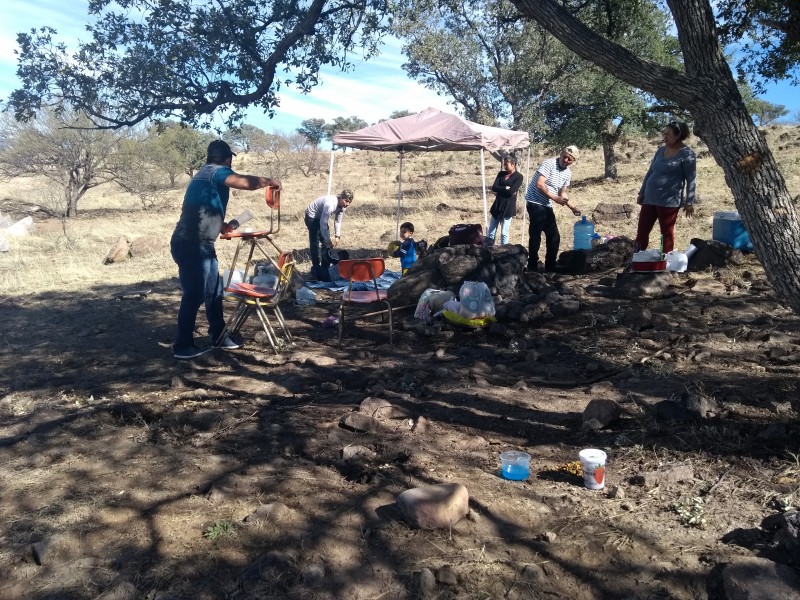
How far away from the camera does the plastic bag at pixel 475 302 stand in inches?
266

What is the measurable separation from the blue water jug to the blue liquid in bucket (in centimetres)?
689

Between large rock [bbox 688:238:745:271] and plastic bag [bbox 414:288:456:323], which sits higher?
large rock [bbox 688:238:745:271]

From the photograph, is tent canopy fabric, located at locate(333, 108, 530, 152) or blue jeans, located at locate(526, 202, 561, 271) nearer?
blue jeans, located at locate(526, 202, 561, 271)

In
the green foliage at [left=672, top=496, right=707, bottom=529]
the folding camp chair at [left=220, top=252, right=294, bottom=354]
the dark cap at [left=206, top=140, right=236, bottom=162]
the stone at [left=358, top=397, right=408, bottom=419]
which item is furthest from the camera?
the folding camp chair at [left=220, top=252, right=294, bottom=354]

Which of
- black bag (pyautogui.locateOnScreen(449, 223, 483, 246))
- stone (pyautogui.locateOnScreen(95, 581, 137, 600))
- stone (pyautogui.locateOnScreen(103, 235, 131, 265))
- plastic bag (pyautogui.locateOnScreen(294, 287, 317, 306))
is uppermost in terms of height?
black bag (pyautogui.locateOnScreen(449, 223, 483, 246))

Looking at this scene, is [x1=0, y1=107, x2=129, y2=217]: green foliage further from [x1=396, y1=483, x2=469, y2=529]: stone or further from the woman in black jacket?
[x1=396, y1=483, x2=469, y2=529]: stone

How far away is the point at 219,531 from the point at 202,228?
10.9ft

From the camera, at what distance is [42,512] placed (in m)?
3.34

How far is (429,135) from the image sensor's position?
37.3 ft

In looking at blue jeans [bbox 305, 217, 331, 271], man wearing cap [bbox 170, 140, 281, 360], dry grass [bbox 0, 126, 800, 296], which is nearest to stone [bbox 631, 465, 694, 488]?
man wearing cap [bbox 170, 140, 281, 360]

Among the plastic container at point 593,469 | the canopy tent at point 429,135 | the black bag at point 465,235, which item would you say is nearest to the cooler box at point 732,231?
the black bag at point 465,235

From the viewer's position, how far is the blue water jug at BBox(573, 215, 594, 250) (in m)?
9.95

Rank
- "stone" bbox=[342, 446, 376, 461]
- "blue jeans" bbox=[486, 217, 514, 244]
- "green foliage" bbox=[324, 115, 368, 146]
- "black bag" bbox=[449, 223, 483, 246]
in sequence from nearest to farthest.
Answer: "stone" bbox=[342, 446, 376, 461] → "black bag" bbox=[449, 223, 483, 246] → "blue jeans" bbox=[486, 217, 514, 244] → "green foliage" bbox=[324, 115, 368, 146]

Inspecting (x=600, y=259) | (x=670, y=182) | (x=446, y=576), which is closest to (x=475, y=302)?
(x=670, y=182)
